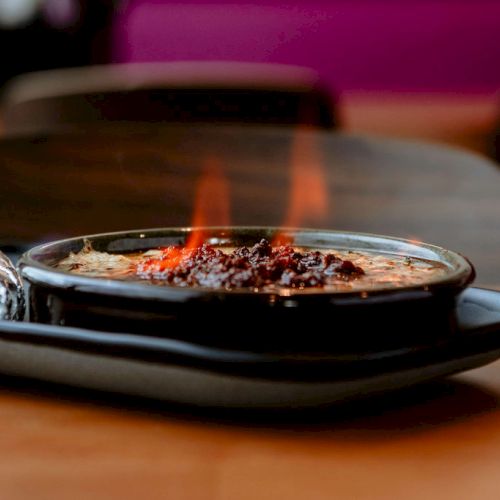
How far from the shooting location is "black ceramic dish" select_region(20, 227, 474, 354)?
0.63 m

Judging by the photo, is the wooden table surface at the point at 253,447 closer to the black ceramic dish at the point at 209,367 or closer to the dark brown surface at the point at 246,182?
the black ceramic dish at the point at 209,367

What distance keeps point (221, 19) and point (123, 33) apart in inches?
18.0

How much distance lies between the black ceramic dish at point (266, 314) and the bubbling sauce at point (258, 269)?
A: 0.06 feet

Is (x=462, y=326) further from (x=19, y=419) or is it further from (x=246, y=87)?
(x=246, y=87)

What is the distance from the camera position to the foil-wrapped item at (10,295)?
30.6 inches

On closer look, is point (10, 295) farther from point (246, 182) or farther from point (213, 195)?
point (246, 182)

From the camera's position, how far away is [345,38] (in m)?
4.37

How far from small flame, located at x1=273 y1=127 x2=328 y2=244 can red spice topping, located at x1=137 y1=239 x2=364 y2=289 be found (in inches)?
26.7

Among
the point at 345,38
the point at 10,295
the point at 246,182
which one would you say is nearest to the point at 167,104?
the point at 246,182

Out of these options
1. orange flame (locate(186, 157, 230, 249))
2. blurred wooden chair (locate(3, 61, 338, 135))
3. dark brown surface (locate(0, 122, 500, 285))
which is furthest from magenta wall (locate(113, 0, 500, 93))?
orange flame (locate(186, 157, 230, 249))

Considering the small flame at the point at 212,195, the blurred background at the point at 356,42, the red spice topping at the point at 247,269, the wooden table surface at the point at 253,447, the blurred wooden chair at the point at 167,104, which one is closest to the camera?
the wooden table surface at the point at 253,447

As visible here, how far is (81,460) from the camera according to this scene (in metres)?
0.58

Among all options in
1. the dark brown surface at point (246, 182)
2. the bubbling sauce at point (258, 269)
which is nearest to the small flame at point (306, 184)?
the dark brown surface at point (246, 182)

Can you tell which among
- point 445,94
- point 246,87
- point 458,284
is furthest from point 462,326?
point 445,94
